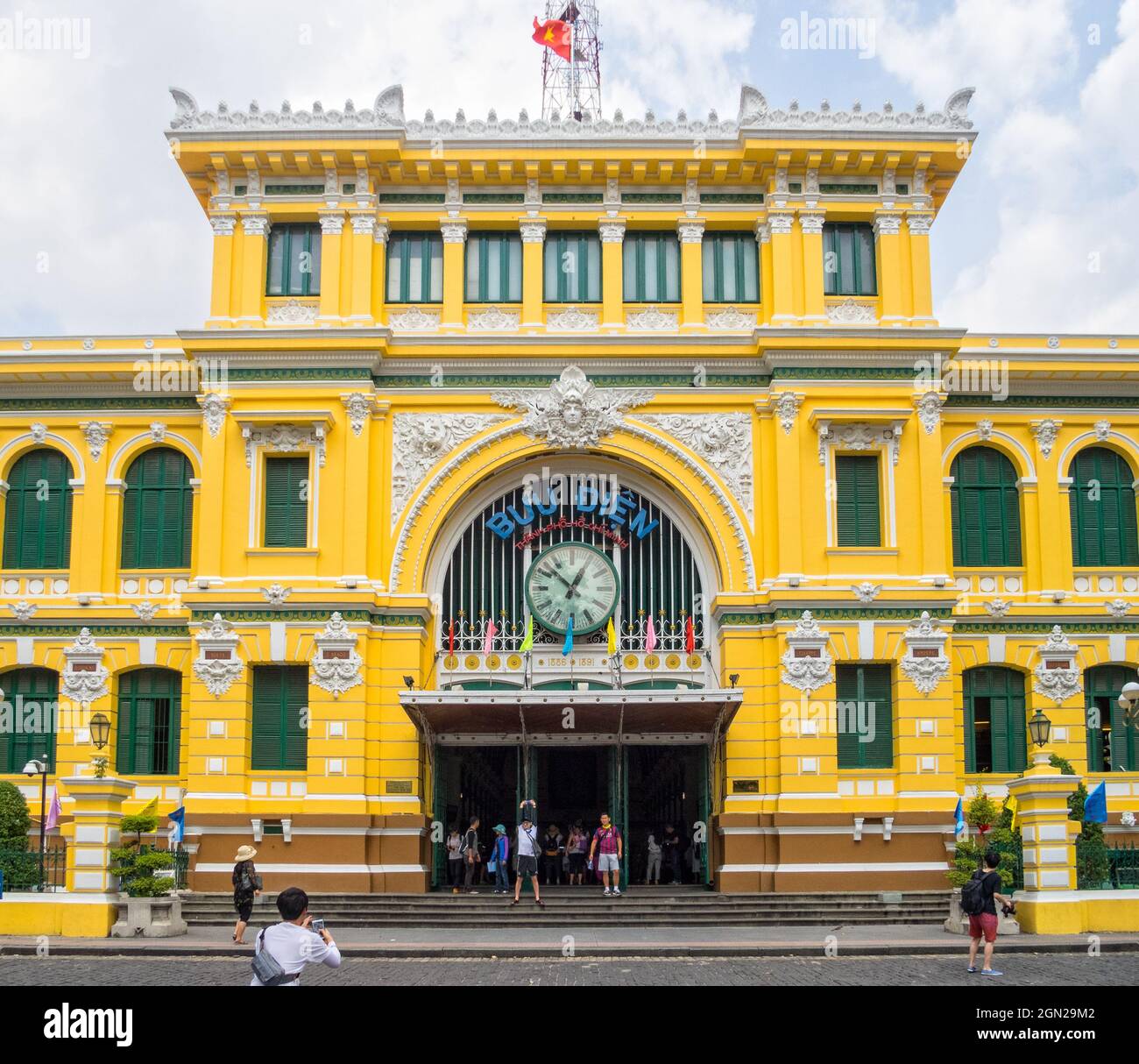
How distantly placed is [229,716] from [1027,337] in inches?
816

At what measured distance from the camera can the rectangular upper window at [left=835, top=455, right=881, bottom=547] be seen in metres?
34.3

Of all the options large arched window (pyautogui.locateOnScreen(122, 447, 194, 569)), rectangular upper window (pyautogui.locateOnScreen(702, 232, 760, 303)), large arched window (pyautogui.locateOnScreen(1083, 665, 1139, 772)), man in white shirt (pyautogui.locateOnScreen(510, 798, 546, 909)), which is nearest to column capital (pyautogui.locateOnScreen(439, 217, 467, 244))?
rectangular upper window (pyautogui.locateOnScreen(702, 232, 760, 303))

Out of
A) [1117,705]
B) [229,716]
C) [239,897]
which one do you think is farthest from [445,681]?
[1117,705]

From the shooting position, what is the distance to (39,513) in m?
36.8

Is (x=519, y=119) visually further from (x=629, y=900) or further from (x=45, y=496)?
(x=629, y=900)

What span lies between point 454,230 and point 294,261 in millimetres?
3827

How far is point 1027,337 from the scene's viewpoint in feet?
120

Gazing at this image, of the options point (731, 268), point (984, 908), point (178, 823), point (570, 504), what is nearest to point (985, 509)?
point (731, 268)

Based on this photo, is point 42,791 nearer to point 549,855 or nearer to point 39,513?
point 39,513

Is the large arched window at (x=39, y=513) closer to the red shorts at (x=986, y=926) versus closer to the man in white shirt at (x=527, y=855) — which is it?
the man in white shirt at (x=527, y=855)

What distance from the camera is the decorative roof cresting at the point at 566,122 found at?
114 ft

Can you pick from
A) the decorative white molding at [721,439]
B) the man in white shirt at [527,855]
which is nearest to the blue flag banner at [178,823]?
the man in white shirt at [527,855]

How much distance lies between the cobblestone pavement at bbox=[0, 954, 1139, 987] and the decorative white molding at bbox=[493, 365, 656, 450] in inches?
539

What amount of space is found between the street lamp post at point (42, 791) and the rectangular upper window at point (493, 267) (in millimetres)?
14186
